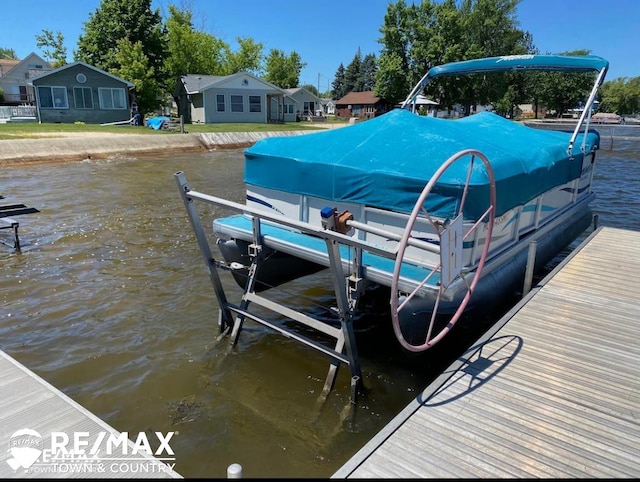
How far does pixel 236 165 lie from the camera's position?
74.3 feet

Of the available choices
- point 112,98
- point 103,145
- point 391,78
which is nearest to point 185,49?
point 112,98

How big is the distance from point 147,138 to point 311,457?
24.5 meters

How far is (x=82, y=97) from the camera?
33.2 m

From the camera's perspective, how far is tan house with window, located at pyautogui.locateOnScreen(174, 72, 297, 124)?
38344 mm

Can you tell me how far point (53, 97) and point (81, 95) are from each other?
172 centimetres

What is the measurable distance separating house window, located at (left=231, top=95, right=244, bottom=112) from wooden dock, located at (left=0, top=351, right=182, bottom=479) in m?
37.6

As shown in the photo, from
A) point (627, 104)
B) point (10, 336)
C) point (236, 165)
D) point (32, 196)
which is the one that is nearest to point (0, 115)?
point (236, 165)

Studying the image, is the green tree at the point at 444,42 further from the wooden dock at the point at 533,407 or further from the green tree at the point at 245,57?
the wooden dock at the point at 533,407

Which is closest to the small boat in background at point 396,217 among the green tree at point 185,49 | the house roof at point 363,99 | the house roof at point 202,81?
the house roof at point 202,81

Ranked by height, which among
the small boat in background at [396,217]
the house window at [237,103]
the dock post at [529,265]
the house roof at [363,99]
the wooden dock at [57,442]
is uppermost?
the house roof at [363,99]

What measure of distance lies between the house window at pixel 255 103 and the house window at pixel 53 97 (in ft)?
45.1

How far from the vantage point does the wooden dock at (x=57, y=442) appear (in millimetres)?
3271

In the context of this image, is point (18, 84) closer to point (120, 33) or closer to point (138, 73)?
point (120, 33)

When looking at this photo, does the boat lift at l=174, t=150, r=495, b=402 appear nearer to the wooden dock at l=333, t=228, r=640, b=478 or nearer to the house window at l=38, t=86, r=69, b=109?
the wooden dock at l=333, t=228, r=640, b=478
